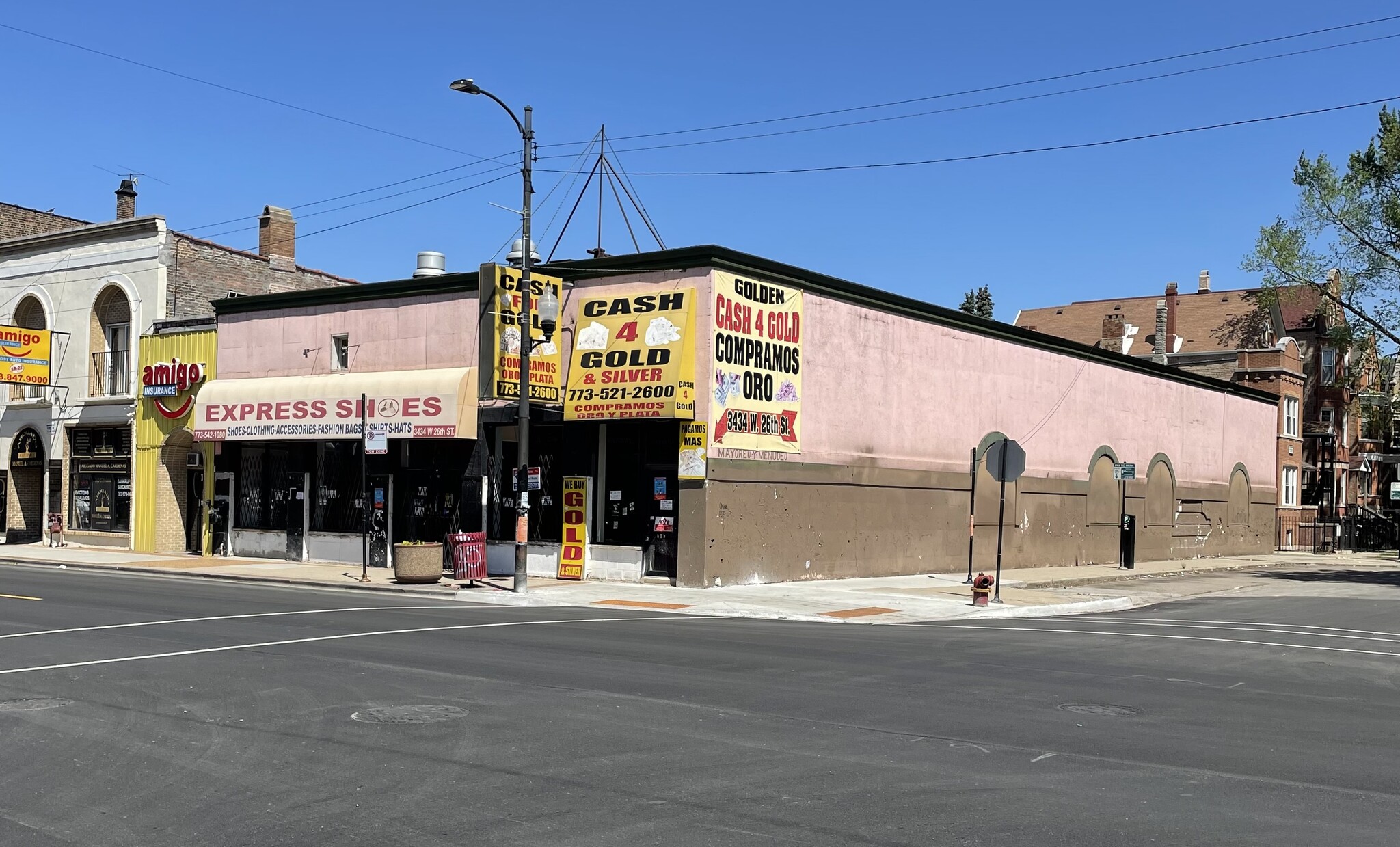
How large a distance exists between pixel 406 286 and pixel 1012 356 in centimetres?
1663

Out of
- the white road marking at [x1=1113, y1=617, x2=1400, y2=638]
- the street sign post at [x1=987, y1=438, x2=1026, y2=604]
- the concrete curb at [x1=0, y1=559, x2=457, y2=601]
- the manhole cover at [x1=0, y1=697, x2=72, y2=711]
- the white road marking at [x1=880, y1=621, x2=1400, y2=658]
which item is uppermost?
the street sign post at [x1=987, y1=438, x2=1026, y2=604]

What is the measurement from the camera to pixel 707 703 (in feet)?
34.4

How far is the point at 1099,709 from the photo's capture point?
35.2ft

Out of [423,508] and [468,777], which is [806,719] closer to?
[468,777]

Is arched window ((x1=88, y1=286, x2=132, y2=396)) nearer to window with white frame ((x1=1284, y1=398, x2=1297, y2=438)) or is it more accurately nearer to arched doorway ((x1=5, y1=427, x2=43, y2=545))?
arched doorway ((x1=5, y1=427, x2=43, y2=545))

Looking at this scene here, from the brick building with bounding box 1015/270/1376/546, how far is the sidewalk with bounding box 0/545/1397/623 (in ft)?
89.8

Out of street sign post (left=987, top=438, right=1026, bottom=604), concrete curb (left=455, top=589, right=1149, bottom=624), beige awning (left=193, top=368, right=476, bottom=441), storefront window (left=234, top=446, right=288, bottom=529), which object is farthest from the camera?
storefront window (left=234, top=446, right=288, bottom=529)

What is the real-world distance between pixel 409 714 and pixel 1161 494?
37712mm

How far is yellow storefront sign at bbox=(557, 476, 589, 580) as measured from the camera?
85.0 ft

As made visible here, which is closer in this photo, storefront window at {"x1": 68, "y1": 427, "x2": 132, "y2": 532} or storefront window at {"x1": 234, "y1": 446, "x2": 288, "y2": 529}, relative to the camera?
storefront window at {"x1": 234, "y1": 446, "x2": 288, "y2": 529}

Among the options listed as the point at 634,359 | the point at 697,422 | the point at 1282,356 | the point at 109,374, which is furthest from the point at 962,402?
the point at 1282,356

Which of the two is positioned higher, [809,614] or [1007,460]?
[1007,460]

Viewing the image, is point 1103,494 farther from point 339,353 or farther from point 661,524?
point 339,353

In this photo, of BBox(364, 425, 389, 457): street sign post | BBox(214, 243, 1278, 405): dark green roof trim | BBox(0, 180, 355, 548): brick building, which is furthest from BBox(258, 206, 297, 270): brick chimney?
BBox(364, 425, 389, 457): street sign post
